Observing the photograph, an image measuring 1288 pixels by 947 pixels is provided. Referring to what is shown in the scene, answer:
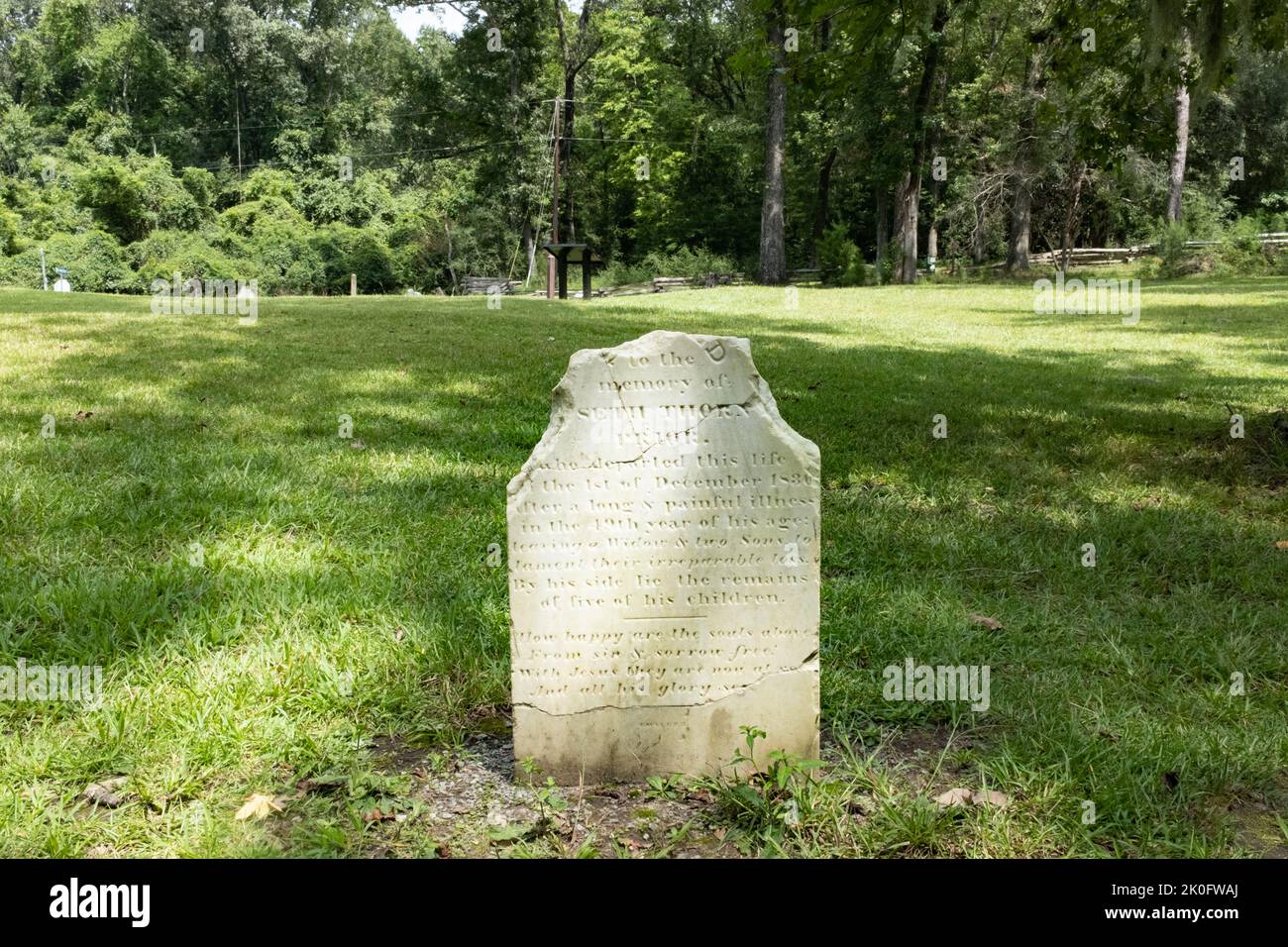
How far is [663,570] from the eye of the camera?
3.33m

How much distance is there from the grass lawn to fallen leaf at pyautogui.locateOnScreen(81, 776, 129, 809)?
0.08 feet

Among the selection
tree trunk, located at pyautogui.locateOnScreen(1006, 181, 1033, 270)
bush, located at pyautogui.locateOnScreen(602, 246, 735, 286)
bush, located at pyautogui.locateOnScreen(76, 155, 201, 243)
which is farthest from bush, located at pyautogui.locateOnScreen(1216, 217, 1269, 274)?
bush, located at pyautogui.locateOnScreen(76, 155, 201, 243)

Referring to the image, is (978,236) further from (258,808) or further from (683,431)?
(258,808)

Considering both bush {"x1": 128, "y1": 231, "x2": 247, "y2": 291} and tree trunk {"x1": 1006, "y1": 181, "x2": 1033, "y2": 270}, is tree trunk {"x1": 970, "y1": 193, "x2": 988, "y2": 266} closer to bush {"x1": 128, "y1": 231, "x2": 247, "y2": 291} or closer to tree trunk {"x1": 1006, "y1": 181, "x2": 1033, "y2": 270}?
tree trunk {"x1": 1006, "y1": 181, "x2": 1033, "y2": 270}

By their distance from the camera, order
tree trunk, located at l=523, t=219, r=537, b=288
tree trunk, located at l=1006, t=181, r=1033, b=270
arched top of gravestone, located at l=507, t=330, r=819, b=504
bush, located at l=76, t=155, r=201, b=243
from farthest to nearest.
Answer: tree trunk, located at l=523, t=219, r=537, b=288, bush, located at l=76, t=155, r=201, b=243, tree trunk, located at l=1006, t=181, r=1033, b=270, arched top of gravestone, located at l=507, t=330, r=819, b=504

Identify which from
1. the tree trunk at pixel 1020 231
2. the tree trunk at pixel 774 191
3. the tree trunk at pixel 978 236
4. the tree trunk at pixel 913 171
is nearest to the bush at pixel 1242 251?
the tree trunk at pixel 1020 231

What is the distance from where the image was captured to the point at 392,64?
61969mm

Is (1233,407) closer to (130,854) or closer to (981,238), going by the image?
(130,854)

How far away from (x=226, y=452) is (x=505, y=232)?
4363 cm

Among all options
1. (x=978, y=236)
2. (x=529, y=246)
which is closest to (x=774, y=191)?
(x=978, y=236)

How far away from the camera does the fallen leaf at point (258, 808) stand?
2969mm

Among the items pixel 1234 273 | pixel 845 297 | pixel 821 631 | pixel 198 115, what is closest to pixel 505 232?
pixel 198 115

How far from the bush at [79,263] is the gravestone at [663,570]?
4317cm

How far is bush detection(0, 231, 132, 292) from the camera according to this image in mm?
39531
